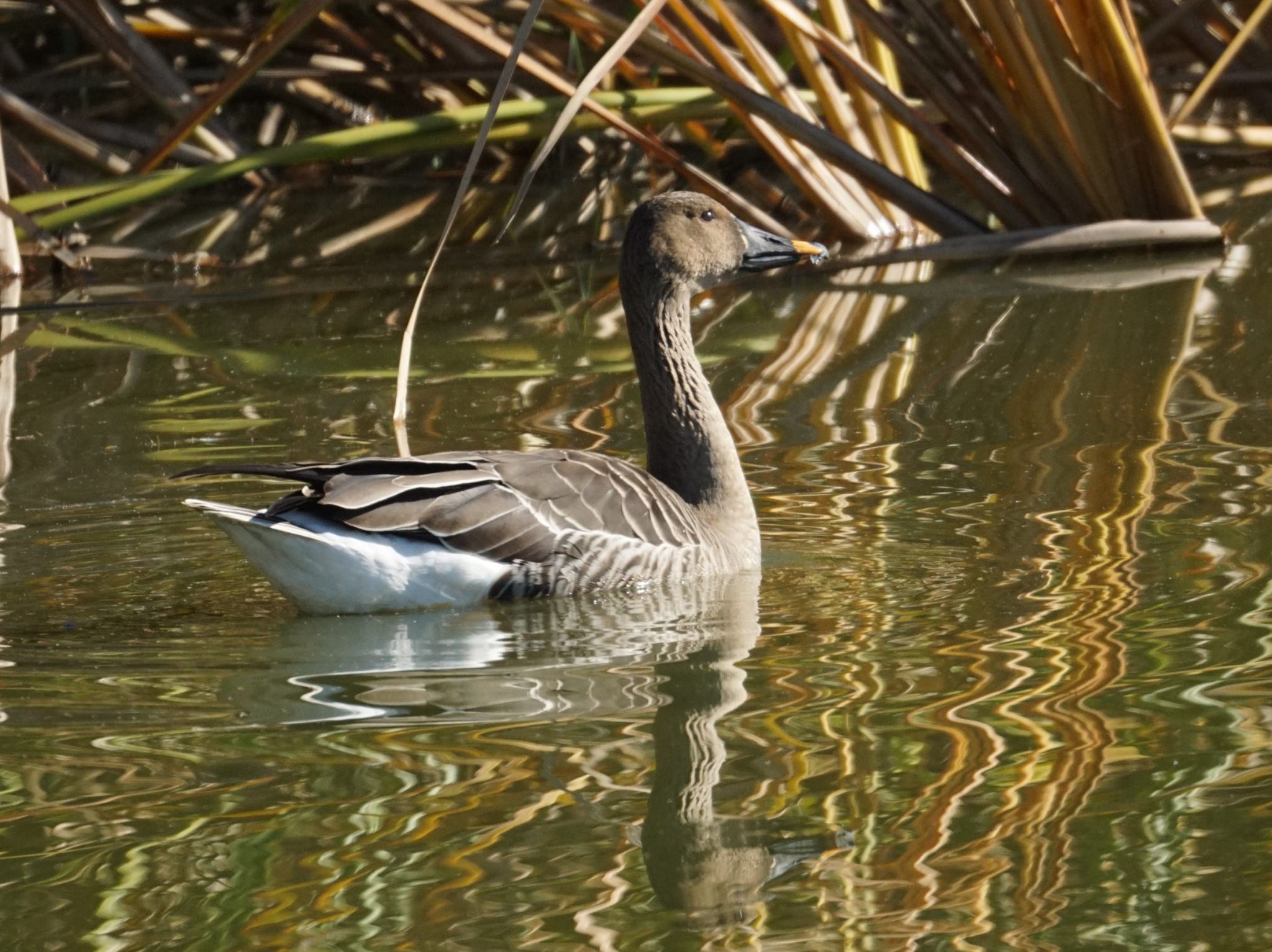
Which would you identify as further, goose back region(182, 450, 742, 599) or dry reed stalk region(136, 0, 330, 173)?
dry reed stalk region(136, 0, 330, 173)

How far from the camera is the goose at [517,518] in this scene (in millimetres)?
5832

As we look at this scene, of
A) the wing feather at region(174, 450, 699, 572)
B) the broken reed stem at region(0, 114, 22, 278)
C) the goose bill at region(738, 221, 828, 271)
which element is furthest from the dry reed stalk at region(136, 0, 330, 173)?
the wing feather at region(174, 450, 699, 572)

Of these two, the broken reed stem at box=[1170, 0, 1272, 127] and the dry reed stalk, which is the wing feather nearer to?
the dry reed stalk

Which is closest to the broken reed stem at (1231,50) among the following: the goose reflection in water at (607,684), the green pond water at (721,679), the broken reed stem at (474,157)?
the green pond water at (721,679)

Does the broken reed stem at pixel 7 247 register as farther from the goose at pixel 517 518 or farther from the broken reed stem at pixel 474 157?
the goose at pixel 517 518

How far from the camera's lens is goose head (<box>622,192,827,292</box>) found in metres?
7.13

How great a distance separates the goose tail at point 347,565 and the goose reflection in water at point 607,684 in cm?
7

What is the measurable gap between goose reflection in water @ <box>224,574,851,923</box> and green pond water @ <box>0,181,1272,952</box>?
15 mm

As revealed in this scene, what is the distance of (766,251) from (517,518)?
174cm

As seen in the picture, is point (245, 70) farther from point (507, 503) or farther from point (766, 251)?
point (507, 503)

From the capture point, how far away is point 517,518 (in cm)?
614

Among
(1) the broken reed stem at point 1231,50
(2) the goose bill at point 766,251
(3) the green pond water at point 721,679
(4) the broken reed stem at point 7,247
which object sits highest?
(1) the broken reed stem at point 1231,50

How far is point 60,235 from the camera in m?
13.1

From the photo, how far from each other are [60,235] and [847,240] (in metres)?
5.29
